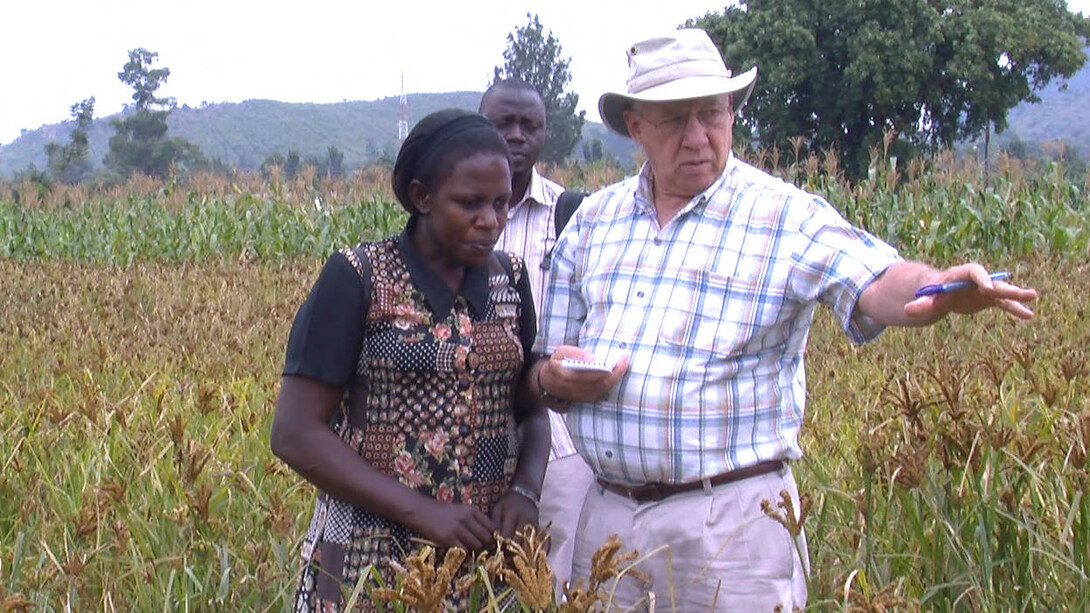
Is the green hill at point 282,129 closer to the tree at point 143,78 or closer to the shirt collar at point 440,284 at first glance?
the tree at point 143,78

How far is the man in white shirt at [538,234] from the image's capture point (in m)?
3.00

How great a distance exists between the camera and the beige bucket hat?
105 inches

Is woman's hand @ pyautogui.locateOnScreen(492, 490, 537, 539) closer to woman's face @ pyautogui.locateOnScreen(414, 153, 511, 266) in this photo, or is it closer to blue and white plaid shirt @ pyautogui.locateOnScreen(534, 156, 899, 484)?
blue and white plaid shirt @ pyautogui.locateOnScreen(534, 156, 899, 484)

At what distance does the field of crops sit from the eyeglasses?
25.1 inches

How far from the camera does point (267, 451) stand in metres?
4.30

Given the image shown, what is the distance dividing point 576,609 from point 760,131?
38.7 metres

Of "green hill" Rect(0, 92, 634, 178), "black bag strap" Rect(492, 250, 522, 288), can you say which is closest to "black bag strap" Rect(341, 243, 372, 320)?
"black bag strap" Rect(492, 250, 522, 288)

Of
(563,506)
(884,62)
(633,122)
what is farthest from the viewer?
(884,62)

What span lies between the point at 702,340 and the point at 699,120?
0.45m

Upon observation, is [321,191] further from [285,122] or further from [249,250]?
[285,122]

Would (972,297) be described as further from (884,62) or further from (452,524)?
(884,62)

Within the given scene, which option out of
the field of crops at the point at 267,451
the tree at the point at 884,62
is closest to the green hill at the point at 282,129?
the tree at the point at 884,62

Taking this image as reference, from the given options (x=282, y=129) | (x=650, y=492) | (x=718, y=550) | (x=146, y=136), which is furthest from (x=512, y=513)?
(x=282, y=129)

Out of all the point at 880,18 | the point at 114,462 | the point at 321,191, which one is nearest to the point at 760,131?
the point at 880,18
